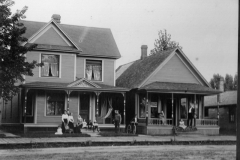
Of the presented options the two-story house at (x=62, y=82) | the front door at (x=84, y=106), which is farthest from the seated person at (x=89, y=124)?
the front door at (x=84, y=106)

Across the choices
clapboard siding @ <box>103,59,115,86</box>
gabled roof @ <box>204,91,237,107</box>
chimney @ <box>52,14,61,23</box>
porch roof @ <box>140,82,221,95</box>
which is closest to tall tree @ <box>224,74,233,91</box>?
gabled roof @ <box>204,91,237,107</box>

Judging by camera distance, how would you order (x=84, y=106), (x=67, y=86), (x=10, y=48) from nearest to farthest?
1. (x=10, y=48)
2. (x=67, y=86)
3. (x=84, y=106)

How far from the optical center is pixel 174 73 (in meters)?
29.9

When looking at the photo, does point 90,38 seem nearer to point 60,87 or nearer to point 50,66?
point 50,66

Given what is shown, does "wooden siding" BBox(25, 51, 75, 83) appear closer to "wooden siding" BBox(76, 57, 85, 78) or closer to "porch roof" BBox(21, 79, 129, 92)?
"porch roof" BBox(21, 79, 129, 92)

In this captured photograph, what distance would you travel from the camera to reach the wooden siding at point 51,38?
2681cm

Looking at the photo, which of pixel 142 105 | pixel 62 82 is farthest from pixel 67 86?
pixel 142 105

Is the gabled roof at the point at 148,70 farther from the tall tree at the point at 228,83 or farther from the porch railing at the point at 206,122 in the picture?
the tall tree at the point at 228,83

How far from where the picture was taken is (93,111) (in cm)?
2808

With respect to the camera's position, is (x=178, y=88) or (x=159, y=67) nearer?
(x=178, y=88)

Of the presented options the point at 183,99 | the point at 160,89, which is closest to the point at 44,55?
the point at 160,89

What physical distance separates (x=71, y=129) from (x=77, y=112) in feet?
14.3

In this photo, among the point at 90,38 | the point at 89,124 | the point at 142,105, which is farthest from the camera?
the point at 90,38

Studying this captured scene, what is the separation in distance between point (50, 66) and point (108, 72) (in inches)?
192
